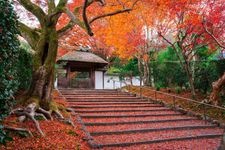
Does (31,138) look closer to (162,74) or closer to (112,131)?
(112,131)

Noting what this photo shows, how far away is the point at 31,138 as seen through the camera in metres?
7.28

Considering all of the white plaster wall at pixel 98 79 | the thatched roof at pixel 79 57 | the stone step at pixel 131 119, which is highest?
the thatched roof at pixel 79 57

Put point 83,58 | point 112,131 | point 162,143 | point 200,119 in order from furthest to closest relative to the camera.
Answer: point 83,58
point 200,119
point 112,131
point 162,143

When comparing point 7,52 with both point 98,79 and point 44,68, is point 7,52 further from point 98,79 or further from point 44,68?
point 98,79

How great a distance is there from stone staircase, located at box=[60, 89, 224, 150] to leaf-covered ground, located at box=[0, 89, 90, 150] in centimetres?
51

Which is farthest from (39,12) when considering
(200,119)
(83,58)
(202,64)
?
(83,58)

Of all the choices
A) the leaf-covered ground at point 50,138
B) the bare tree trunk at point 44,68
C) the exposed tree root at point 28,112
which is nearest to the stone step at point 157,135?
the leaf-covered ground at point 50,138

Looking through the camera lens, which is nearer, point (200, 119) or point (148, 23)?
point (200, 119)

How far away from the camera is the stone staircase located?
29.5ft

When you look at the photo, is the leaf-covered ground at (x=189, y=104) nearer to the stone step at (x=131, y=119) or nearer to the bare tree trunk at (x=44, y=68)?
the stone step at (x=131, y=119)

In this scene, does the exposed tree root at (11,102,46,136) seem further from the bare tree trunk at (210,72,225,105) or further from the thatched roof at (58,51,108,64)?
the thatched roof at (58,51,108,64)

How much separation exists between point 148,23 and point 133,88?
5107mm

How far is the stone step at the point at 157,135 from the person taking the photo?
9.14 meters

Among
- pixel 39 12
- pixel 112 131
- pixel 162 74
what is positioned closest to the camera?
pixel 112 131
